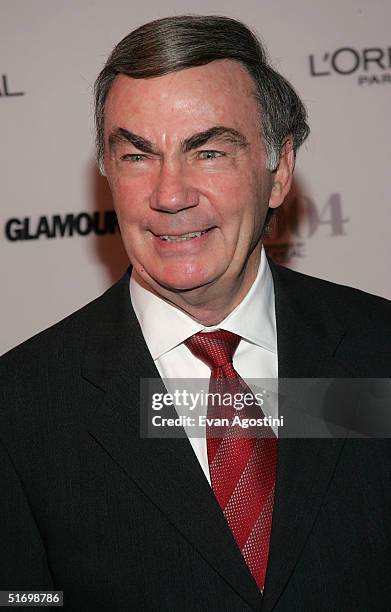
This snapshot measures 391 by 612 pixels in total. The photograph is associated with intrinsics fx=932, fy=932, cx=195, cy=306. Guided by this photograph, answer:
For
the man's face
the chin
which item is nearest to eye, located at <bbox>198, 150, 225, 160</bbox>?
the man's face

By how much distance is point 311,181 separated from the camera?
9.70 feet

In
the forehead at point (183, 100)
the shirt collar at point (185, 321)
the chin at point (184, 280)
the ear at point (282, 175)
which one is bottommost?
the shirt collar at point (185, 321)

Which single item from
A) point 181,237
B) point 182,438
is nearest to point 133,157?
point 181,237

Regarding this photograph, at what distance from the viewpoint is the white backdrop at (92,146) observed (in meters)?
2.86

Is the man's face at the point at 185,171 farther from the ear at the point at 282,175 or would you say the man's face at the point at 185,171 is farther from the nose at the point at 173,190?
the ear at the point at 282,175

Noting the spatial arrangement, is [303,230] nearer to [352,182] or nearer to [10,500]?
[352,182]

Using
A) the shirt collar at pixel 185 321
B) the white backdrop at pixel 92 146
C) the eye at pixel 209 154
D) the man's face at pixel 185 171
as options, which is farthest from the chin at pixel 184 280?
the white backdrop at pixel 92 146

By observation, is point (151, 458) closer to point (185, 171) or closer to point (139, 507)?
point (139, 507)

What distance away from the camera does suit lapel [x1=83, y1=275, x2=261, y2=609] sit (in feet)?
5.92

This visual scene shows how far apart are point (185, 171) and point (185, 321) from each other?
332 mm

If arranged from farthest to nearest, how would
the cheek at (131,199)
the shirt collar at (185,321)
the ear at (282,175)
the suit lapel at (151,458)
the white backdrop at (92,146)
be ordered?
the white backdrop at (92,146) < the ear at (282,175) < the shirt collar at (185,321) < the cheek at (131,199) < the suit lapel at (151,458)

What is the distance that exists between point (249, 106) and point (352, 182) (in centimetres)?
104

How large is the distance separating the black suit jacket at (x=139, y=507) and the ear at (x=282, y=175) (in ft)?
1.25

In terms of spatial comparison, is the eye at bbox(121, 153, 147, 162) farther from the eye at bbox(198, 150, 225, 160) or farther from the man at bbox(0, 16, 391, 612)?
the eye at bbox(198, 150, 225, 160)
